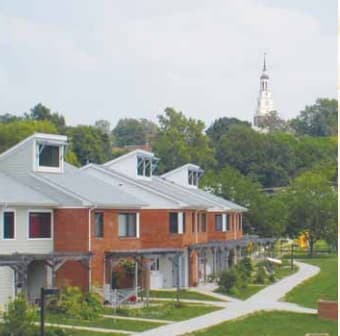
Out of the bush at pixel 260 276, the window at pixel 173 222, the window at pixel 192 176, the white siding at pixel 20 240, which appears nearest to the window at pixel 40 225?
the white siding at pixel 20 240

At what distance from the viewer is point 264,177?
4441 inches

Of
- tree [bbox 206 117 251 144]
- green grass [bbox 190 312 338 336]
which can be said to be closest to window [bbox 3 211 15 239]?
green grass [bbox 190 312 338 336]

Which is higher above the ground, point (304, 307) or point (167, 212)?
point (167, 212)

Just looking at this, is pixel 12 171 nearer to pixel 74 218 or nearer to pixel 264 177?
pixel 74 218

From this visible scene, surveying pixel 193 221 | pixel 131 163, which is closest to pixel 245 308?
pixel 193 221

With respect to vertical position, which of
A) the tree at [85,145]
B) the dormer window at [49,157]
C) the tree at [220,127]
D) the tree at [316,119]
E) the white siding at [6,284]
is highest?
the tree at [316,119]

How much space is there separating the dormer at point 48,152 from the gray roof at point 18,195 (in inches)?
65.8

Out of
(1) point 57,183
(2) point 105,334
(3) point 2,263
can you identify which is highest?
(1) point 57,183

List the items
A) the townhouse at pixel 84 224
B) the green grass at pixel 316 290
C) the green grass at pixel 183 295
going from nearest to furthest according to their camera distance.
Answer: the townhouse at pixel 84 224, the green grass at pixel 316 290, the green grass at pixel 183 295

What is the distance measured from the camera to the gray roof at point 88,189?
37.3 m

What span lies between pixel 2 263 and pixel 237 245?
24.7 m

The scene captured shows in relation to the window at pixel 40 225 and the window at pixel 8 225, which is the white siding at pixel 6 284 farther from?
the window at pixel 40 225

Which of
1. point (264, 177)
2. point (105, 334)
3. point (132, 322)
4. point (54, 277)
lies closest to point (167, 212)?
point (54, 277)

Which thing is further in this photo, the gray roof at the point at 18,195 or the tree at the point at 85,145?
the tree at the point at 85,145
